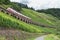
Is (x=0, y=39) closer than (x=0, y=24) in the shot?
Yes

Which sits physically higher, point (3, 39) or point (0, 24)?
point (3, 39)

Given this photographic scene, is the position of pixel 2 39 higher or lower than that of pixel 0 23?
higher

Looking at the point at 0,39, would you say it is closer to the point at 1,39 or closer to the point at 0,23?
the point at 1,39

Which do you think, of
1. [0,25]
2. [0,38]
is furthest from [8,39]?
[0,25]

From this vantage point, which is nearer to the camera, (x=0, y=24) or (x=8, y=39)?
(x=8, y=39)

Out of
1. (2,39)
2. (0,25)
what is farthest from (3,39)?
(0,25)

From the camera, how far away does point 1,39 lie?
114 feet

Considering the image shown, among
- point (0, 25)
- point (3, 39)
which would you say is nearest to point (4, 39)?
point (3, 39)

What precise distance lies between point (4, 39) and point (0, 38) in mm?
512

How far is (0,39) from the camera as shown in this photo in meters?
34.6

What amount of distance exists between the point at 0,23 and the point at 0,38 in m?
24.0

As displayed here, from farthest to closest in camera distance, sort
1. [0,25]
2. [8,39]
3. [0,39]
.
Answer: [0,25], [8,39], [0,39]

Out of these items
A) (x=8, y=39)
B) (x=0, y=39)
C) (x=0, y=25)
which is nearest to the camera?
(x=0, y=39)

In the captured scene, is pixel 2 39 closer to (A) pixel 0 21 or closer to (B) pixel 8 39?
(B) pixel 8 39
